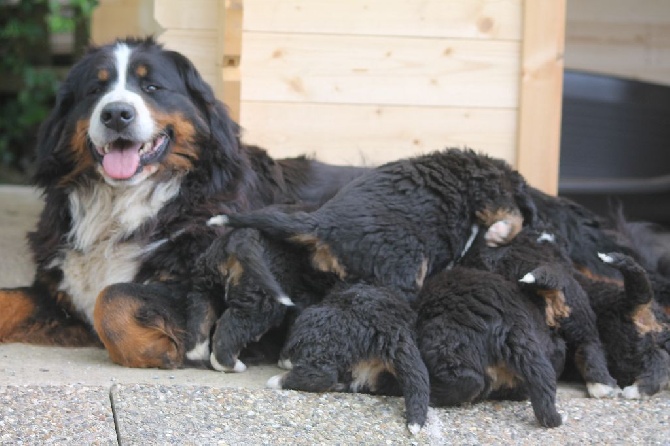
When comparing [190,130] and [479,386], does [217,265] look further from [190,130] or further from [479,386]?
[479,386]

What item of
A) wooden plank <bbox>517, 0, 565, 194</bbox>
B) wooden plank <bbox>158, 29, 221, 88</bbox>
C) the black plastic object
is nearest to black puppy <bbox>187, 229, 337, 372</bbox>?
wooden plank <bbox>158, 29, 221, 88</bbox>

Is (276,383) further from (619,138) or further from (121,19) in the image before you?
(619,138)

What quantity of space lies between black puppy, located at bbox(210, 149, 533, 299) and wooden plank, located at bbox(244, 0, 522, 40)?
102 cm

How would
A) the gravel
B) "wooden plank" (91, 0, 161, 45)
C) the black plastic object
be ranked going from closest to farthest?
the gravel, "wooden plank" (91, 0, 161, 45), the black plastic object

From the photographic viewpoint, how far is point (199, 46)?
4.80 meters

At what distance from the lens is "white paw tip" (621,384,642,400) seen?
3504mm

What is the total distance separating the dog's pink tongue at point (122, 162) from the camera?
12.7 ft

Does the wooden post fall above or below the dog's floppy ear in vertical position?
above

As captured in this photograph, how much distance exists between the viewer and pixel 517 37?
487cm

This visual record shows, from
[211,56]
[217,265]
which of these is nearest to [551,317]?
[217,265]

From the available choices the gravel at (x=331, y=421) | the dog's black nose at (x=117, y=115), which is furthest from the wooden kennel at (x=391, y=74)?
the gravel at (x=331, y=421)

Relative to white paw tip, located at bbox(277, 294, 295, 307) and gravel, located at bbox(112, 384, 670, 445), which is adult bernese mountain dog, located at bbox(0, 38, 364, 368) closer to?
white paw tip, located at bbox(277, 294, 295, 307)

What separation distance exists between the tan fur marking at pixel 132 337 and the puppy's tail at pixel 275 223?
16.3 inches

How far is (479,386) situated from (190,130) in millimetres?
1539
